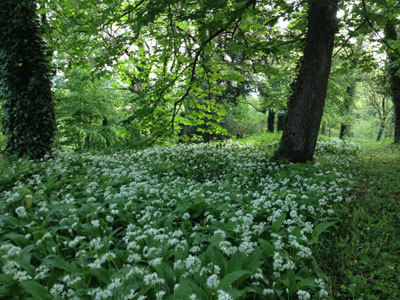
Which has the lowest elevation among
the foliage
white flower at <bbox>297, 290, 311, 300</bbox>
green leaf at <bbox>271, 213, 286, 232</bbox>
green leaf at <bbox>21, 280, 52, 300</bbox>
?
green leaf at <bbox>21, 280, 52, 300</bbox>

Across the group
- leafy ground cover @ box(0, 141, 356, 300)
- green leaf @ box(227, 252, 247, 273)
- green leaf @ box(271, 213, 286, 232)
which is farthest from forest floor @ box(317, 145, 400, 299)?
green leaf @ box(227, 252, 247, 273)

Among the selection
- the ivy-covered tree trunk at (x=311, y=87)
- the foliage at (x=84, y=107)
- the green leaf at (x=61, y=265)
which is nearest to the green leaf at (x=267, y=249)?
the green leaf at (x=61, y=265)

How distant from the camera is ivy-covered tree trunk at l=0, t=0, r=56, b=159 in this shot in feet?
24.5

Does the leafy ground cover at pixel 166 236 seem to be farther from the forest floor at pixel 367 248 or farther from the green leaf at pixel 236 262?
the forest floor at pixel 367 248

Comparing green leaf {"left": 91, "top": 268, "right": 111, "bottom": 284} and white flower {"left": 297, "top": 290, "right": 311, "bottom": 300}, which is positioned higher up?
white flower {"left": 297, "top": 290, "right": 311, "bottom": 300}

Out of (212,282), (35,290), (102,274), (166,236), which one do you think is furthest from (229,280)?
(35,290)

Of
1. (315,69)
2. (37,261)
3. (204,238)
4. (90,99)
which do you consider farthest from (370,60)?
(90,99)

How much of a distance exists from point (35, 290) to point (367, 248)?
4.24 metres

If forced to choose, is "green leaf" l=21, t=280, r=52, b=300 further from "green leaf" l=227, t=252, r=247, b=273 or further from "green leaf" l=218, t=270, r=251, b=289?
"green leaf" l=227, t=252, r=247, b=273

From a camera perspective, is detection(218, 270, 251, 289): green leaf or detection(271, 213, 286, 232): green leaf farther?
detection(271, 213, 286, 232): green leaf

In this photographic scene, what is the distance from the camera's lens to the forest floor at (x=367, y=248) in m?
3.02

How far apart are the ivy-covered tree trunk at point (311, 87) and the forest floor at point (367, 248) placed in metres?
2.09

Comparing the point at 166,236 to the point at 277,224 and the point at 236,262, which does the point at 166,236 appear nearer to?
the point at 236,262

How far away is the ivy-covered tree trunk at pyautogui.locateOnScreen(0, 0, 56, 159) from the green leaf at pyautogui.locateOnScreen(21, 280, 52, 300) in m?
6.90
